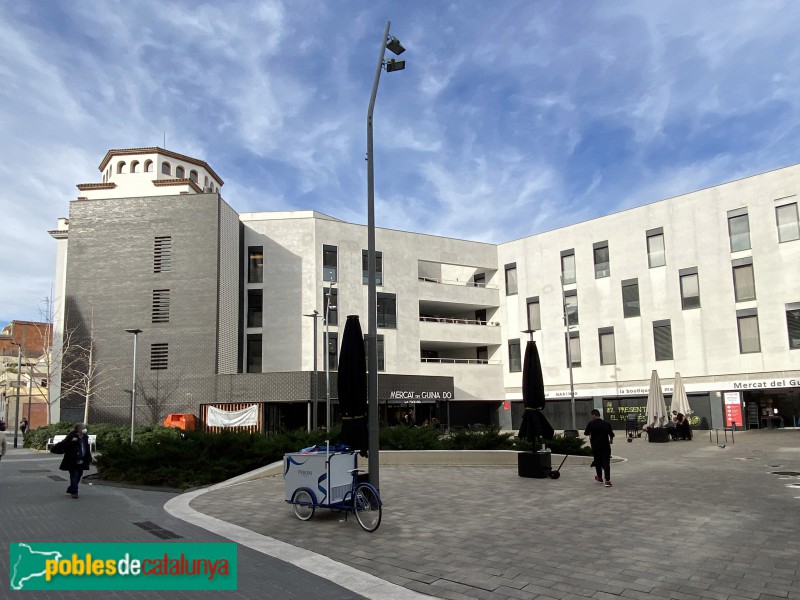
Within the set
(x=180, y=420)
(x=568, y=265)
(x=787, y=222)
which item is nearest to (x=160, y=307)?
(x=180, y=420)

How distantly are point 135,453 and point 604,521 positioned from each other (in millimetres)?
11769

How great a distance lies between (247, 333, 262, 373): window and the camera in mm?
42406

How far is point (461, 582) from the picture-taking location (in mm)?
6496

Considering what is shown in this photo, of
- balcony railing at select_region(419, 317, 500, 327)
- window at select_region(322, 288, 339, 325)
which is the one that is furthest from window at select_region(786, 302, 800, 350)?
window at select_region(322, 288, 339, 325)

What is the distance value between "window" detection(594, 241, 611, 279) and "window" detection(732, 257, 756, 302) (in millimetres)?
8492

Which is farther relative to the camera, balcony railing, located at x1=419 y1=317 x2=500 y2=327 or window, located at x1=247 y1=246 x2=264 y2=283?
balcony railing, located at x1=419 y1=317 x2=500 y2=327

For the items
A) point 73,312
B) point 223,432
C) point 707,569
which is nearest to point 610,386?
point 223,432

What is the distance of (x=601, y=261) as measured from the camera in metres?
44.9

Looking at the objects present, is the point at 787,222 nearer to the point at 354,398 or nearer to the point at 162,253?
the point at 354,398

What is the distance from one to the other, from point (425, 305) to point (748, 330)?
22283 mm

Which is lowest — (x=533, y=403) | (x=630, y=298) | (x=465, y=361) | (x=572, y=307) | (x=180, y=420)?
(x=180, y=420)

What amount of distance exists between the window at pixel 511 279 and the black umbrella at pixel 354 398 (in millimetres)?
40471

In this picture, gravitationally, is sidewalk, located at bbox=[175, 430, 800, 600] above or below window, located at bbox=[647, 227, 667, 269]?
below

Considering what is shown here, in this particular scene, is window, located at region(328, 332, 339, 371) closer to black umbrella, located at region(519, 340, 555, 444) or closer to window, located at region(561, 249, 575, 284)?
window, located at region(561, 249, 575, 284)
